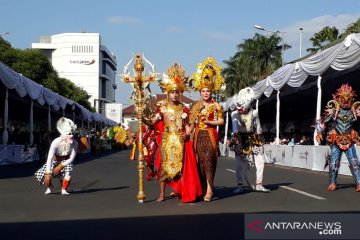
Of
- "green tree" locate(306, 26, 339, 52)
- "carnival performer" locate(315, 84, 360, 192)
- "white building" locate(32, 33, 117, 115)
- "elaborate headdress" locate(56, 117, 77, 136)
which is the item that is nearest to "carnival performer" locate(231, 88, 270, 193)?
"carnival performer" locate(315, 84, 360, 192)

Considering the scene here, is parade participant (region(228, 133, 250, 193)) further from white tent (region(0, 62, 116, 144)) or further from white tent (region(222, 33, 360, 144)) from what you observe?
white tent (region(0, 62, 116, 144))

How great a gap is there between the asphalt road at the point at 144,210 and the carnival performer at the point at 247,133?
535 millimetres

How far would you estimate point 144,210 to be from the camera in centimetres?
873

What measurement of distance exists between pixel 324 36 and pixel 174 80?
179 ft

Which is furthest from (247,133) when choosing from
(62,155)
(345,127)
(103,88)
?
(103,88)

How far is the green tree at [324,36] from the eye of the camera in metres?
60.2

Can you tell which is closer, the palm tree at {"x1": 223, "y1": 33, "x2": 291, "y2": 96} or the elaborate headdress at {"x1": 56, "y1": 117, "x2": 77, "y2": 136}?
the elaborate headdress at {"x1": 56, "y1": 117, "x2": 77, "y2": 136}

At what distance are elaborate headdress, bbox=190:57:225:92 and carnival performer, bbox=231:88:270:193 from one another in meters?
0.79

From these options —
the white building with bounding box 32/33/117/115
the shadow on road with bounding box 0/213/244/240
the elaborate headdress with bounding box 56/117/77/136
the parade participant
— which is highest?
the white building with bounding box 32/33/117/115

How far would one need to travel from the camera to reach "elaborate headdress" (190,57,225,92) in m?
9.96

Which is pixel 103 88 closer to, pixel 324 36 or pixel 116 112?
pixel 116 112

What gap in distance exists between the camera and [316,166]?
19172 millimetres

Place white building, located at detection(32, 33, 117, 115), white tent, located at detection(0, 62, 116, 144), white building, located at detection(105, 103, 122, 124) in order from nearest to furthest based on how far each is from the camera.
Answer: white tent, located at detection(0, 62, 116, 144) → white building, located at detection(105, 103, 122, 124) → white building, located at detection(32, 33, 117, 115)

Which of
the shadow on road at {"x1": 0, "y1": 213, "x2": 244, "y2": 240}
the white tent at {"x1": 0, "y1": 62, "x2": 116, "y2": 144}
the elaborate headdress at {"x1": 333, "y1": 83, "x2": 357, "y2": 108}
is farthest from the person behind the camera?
the white tent at {"x1": 0, "y1": 62, "x2": 116, "y2": 144}
